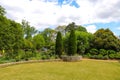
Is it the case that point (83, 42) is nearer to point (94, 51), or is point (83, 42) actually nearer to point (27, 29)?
point (94, 51)

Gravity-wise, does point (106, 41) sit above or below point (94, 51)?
above

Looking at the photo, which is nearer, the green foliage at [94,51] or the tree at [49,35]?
the green foliage at [94,51]

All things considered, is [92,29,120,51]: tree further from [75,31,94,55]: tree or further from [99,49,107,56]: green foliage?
[75,31,94,55]: tree

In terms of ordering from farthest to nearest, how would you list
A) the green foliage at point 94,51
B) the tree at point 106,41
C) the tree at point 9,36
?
1. the green foliage at point 94,51
2. the tree at point 106,41
3. the tree at point 9,36

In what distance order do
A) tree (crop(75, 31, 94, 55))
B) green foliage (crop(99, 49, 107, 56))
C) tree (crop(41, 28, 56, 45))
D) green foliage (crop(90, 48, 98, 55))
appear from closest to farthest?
green foliage (crop(99, 49, 107, 56)) → green foliage (crop(90, 48, 98, 55)) → tree (crop(75, 31, 94, 55)) → tree (crop(41, 28, 56, 45))

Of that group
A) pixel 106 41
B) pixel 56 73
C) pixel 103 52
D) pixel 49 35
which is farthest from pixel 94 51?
pixel 49 35

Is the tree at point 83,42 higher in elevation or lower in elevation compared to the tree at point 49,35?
lower

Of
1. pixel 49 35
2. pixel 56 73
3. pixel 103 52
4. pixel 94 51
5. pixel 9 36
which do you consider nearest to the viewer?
pixel 56 73

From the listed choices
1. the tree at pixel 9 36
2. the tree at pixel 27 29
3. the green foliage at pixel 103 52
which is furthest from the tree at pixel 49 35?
the green foliage at pixel 103 52

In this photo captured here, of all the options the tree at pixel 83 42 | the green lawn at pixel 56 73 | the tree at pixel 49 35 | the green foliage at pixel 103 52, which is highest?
the tree at pixel 49 35

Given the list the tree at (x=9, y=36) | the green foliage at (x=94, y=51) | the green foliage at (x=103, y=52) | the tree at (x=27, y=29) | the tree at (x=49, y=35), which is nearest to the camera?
the tree at (x=9, y=36)

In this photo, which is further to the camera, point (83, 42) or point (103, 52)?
point (83, 42)

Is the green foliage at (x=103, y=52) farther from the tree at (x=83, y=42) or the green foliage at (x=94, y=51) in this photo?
the tree at (x=83, y=42)

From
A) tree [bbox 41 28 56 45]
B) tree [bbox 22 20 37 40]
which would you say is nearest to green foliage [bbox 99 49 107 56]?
tree [bbox 22 20 37 40]
